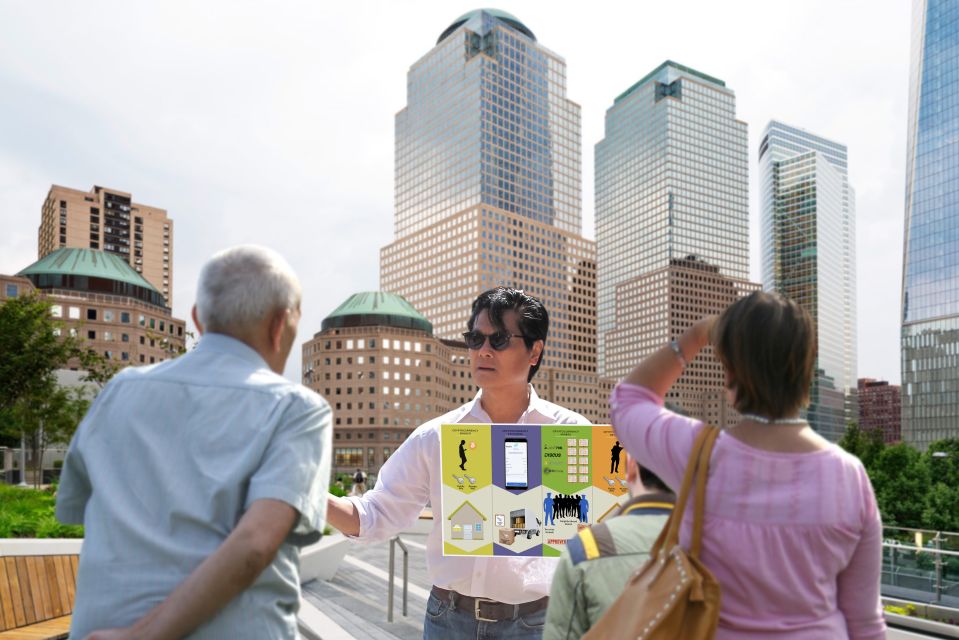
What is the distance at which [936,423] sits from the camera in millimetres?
108500

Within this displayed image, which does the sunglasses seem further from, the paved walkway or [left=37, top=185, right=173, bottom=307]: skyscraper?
[left=37, top=185, right=173, bottom=307]: skyscraper

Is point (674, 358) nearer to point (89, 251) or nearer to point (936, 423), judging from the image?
point (89, 251)

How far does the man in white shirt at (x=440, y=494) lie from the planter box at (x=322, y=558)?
8385 millimetres

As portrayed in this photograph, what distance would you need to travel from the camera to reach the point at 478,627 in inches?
112

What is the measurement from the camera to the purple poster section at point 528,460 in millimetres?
2713

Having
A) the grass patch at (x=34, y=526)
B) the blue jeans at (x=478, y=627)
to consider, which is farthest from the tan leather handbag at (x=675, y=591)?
the grass patch at (x=34, y=526)

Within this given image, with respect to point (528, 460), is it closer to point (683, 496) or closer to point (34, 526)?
point (683, 496)

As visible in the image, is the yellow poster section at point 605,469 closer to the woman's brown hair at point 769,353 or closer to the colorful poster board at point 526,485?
the colorful poster board at point 526,485

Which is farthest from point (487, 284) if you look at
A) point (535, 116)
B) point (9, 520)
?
point (9, 520)

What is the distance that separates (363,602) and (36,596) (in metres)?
4.85

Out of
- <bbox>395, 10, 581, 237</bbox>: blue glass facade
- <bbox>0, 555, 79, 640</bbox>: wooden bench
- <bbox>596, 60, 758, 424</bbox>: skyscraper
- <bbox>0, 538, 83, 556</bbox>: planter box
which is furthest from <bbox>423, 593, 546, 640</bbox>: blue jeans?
<bbox>596, 60, 758, 424</bbox>: skyscraper

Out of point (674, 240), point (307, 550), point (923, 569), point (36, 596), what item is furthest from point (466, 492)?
point (674, 240)

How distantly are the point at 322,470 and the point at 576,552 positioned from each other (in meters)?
0.70

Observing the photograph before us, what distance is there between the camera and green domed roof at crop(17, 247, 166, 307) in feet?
293
